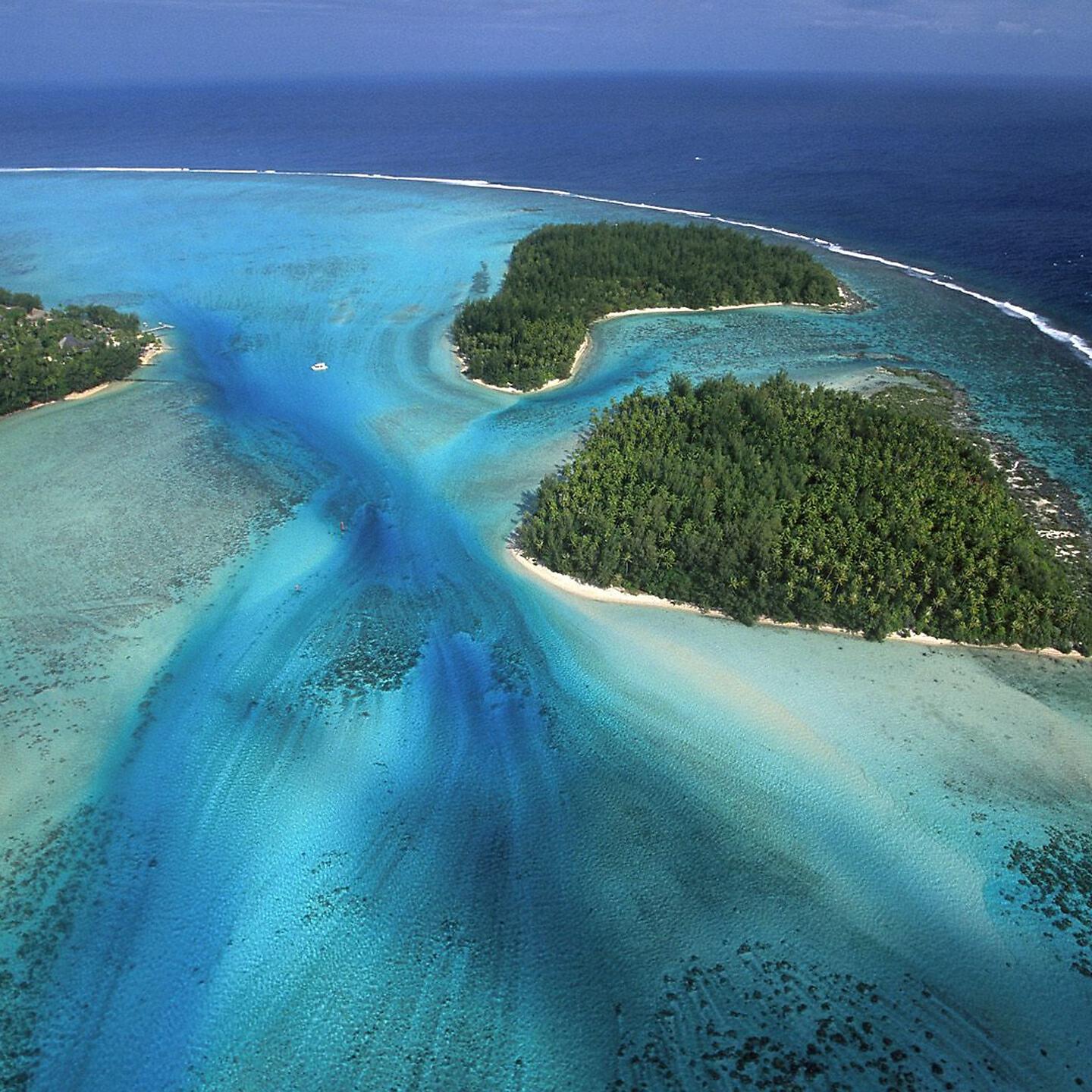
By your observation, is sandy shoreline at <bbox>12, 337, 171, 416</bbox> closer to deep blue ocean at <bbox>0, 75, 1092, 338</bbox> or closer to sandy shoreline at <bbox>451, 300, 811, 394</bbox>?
sandy shoreline at <bbox>451, 300, 811, 394</bbox>

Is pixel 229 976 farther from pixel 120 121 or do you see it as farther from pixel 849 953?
pixel 120 121

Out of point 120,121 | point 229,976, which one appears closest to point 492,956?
point 229,976

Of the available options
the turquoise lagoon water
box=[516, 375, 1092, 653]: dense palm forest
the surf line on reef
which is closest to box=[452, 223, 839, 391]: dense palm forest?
the surf line on reef

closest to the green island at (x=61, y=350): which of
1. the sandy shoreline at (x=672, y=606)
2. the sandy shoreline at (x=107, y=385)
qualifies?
the sandy shoreline at (x=107, y=385)

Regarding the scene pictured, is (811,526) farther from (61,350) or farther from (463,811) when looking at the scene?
(61,350)

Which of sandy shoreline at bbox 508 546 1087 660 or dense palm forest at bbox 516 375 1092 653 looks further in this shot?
dense palm forest at bbox 516 375 1092 653
